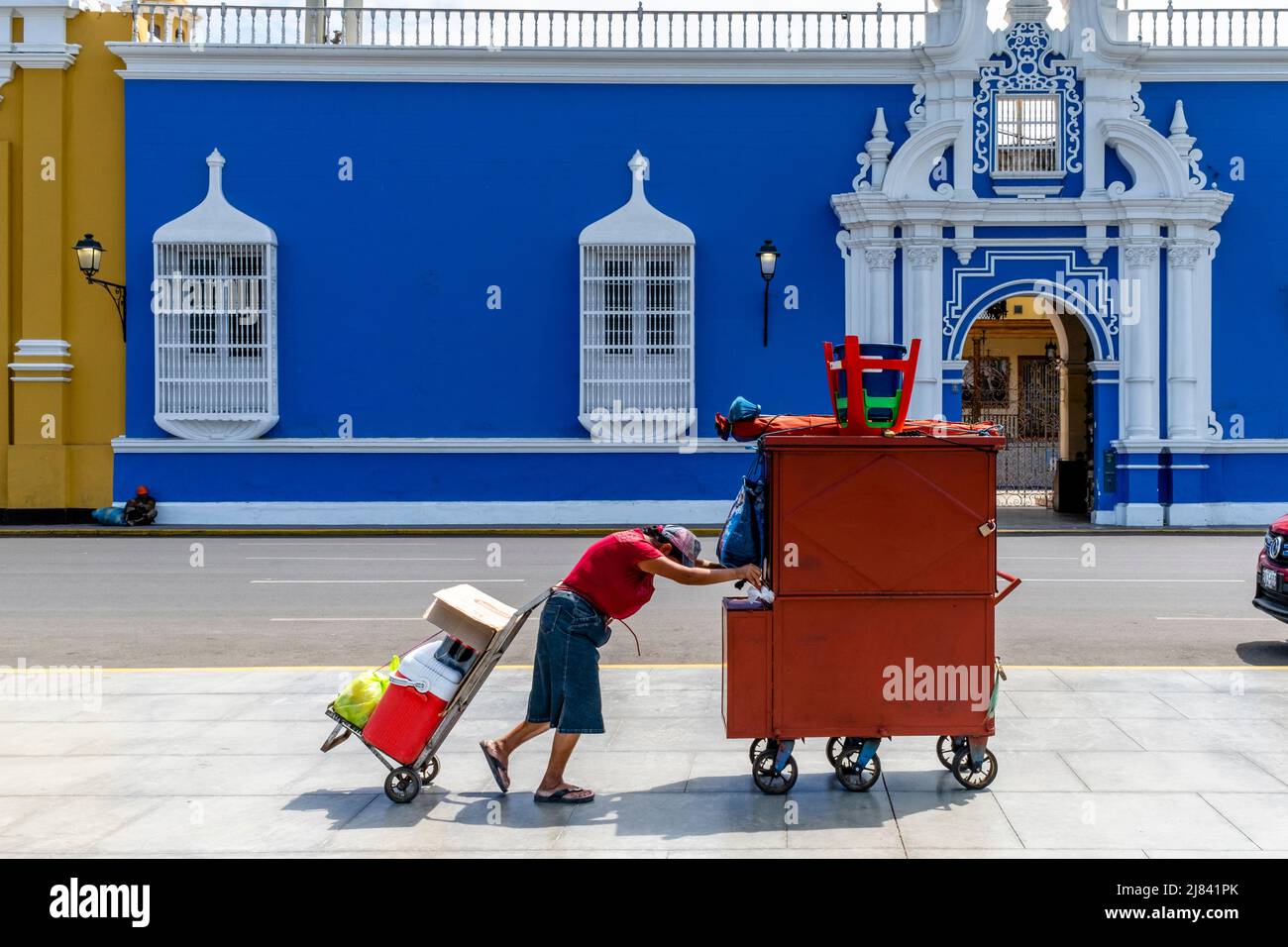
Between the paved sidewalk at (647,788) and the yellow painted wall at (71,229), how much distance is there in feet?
51.2

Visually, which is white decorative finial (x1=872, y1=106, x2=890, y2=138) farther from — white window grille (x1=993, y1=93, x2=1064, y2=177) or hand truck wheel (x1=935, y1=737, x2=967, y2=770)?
hand truck wheel (x1=935, y1=737, x2=967, y2=770)

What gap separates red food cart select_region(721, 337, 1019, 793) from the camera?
595 centimetres

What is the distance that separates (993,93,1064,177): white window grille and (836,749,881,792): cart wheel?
18146 millimetres

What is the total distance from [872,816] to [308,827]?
253 centimetres

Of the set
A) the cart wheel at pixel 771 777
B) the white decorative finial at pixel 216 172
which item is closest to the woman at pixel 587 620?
the cart wheel at pixel 771 777

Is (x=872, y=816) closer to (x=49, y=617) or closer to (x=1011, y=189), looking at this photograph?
(x=49, y=617)

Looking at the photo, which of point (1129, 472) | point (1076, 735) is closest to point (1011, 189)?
point (1129, 472)

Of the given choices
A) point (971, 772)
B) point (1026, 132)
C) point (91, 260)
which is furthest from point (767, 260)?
point (971, 772)

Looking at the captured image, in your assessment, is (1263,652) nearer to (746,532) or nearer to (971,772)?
(971,772)

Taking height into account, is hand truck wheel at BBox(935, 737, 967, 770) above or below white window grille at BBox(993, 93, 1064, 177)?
below

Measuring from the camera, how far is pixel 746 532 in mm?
6004

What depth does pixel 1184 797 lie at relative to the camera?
595 centimetres

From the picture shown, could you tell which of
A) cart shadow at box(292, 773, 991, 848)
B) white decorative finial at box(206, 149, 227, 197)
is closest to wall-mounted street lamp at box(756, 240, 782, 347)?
white decorative finial at box(206, 149, 227, 197)

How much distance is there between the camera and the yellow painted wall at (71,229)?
22.3 metres
